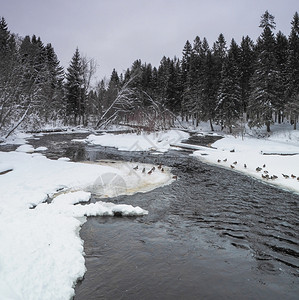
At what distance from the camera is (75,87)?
136 ft

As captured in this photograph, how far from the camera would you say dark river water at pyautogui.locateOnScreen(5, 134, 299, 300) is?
13.1 feet

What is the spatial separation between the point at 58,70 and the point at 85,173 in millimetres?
39883

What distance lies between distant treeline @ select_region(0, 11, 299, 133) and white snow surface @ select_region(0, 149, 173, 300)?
1297 centimetres

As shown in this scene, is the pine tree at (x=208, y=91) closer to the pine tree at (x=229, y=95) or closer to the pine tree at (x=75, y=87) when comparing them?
the pine tree at (x=229, y=95)

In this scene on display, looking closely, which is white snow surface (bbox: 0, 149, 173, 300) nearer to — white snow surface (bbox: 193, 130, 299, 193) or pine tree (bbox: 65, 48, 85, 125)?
white snow surface (bbox: 193, 130, 299, 193)

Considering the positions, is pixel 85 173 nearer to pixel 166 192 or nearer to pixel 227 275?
pixel 166 192

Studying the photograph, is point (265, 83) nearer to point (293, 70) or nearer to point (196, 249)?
point (293, 70)

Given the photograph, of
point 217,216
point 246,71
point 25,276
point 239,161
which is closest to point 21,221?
point 25,276

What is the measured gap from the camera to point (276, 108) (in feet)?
89.1

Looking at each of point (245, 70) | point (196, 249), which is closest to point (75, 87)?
point (245, 70)

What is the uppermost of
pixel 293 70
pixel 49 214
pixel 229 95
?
pixel 293 70

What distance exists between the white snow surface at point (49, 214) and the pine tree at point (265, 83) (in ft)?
66.8

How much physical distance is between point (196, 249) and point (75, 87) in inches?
1630

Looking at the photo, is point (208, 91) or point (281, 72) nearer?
point (281, 72)
